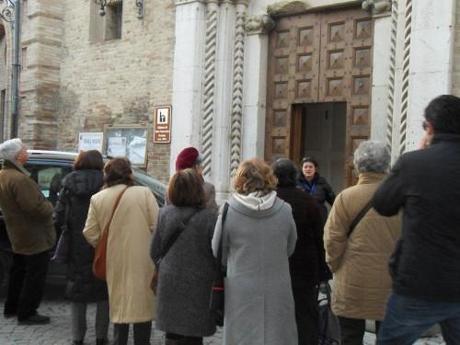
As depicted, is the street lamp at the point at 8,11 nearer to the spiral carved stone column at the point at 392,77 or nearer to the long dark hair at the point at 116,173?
the spiral carved stone column at the point at 392,77

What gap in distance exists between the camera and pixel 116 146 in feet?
44.1

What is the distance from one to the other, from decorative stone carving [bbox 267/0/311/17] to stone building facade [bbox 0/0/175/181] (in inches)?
82.3

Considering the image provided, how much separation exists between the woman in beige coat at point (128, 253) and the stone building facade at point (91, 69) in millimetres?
7097

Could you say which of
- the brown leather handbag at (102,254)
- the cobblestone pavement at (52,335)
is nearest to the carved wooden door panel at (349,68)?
the cobblestone pavement at (52,335)

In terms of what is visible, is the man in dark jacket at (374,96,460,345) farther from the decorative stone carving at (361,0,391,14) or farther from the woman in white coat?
the decorative stone carving at (361,0,391,14)

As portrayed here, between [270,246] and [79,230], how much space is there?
Answer: 2.07 meters

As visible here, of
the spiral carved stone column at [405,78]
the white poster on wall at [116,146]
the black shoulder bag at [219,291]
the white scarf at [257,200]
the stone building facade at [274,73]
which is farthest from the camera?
the white poster on wall at [116,146]

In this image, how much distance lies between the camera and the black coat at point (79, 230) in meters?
5.48

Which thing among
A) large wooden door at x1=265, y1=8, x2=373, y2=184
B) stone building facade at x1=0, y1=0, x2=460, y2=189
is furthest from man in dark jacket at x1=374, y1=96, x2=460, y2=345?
large wooden door at x1=265, y1=8, x2=373, y2=184

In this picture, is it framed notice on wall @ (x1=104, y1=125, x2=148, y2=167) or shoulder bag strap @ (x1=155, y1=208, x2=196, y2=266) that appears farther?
framed notice on wall @ (x1=104, y1=125, x2=148, y2=167)

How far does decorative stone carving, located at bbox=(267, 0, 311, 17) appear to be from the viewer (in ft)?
35.6

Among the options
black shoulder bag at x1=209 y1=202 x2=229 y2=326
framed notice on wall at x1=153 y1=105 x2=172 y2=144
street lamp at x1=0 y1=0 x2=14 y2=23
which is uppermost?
street lamp at x1=0 y1=0 x2=14 y2=23

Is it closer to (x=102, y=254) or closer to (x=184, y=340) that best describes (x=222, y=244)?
(x=184, y=340)

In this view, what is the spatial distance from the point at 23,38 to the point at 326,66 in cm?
853
